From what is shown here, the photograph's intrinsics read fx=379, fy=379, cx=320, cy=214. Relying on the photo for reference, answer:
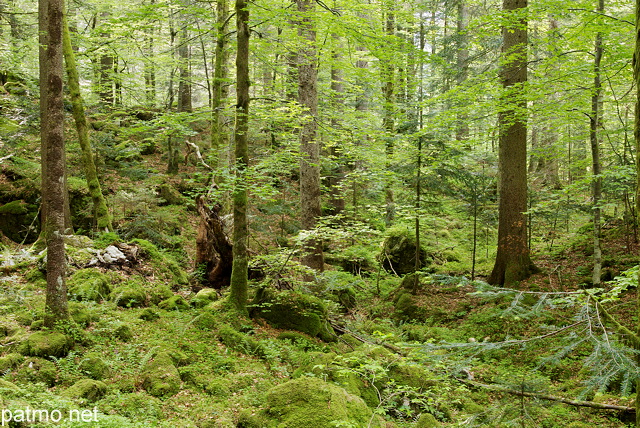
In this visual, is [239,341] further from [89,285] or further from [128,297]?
[89,285]

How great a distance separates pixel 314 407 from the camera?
4.47 m

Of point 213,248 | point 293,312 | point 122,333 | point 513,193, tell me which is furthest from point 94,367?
point 513,193

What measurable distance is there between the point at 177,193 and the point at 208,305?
9.24 meters

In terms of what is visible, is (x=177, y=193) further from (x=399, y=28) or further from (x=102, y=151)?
(x=399, y=28)

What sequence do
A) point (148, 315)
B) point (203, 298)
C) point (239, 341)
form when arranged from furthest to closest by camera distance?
1. point (203, 298)
2. point (148, 315)
3. point (239, 341)

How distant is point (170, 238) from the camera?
12695mm

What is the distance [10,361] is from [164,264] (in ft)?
18.5

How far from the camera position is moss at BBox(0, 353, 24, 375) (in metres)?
4.81

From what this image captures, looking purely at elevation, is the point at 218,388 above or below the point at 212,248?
below

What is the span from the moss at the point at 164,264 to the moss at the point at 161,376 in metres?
4.54

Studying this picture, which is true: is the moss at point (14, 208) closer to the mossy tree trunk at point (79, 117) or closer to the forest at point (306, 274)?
the forest at point (306, 274)

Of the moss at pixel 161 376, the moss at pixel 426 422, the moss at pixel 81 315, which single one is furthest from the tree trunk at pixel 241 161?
the moss at pixel 426 422

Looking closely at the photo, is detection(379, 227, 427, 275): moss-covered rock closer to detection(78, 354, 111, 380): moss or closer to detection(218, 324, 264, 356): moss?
detection(218, 324, 264, 356): moss

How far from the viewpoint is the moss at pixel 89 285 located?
763cm
